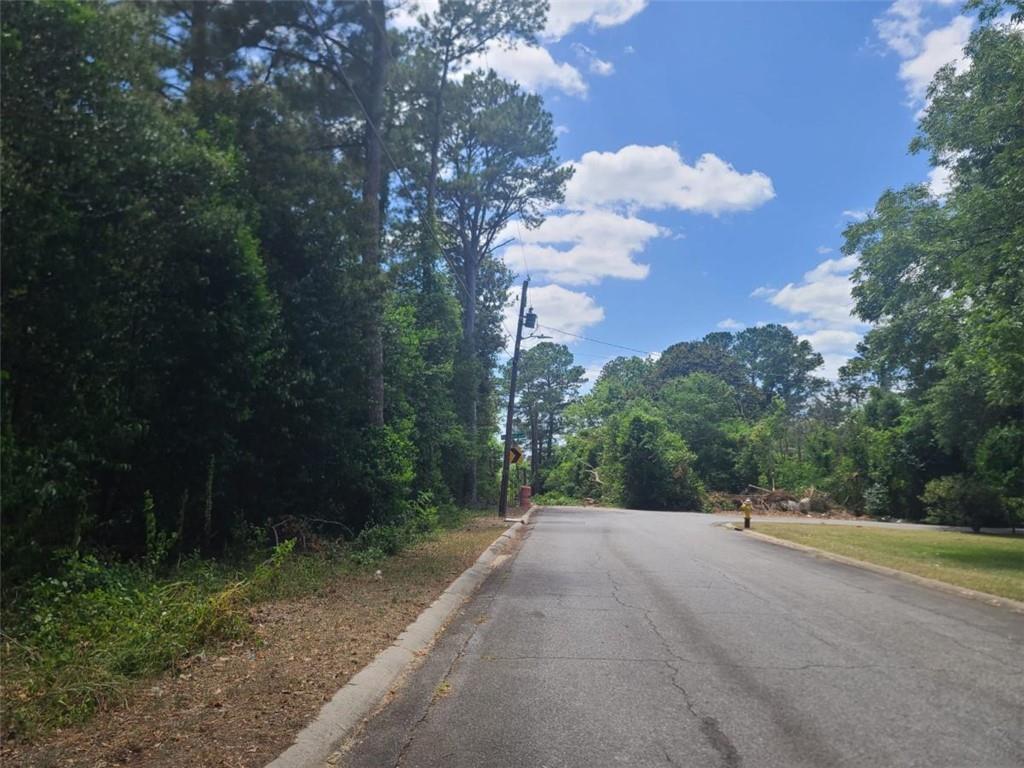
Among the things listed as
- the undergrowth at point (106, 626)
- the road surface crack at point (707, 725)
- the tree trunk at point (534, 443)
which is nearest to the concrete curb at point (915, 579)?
the road surface crack at point (707, 725)

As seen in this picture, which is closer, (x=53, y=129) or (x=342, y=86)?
(x=53, y=129)

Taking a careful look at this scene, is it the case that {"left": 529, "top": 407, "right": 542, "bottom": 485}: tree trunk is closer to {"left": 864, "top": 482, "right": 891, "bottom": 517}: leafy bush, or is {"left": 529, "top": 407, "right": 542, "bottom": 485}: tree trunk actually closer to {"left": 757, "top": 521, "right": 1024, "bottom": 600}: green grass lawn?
{"left": 864, "top": 482, "right": 891, "bottom": 517}: leafy bush

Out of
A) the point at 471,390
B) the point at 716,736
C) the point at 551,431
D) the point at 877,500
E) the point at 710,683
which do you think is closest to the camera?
the point at 716,736

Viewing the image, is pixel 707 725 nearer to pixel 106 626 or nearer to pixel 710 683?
pixel 710 683

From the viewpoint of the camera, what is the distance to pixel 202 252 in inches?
378

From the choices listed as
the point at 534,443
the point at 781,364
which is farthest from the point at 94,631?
the point at 781,364

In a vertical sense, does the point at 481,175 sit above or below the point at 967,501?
above

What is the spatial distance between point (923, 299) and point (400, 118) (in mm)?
17631

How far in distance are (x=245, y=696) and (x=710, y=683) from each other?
3.57m

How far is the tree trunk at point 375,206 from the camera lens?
48.7 feet

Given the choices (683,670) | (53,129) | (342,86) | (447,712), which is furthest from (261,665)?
(342,86)

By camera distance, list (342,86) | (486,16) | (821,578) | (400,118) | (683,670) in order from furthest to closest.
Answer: (486,16)
(400,118)
(342,86)
(821,578)
(683,670)

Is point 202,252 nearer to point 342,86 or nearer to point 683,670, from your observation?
point 683,670

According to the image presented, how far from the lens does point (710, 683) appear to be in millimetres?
5754
